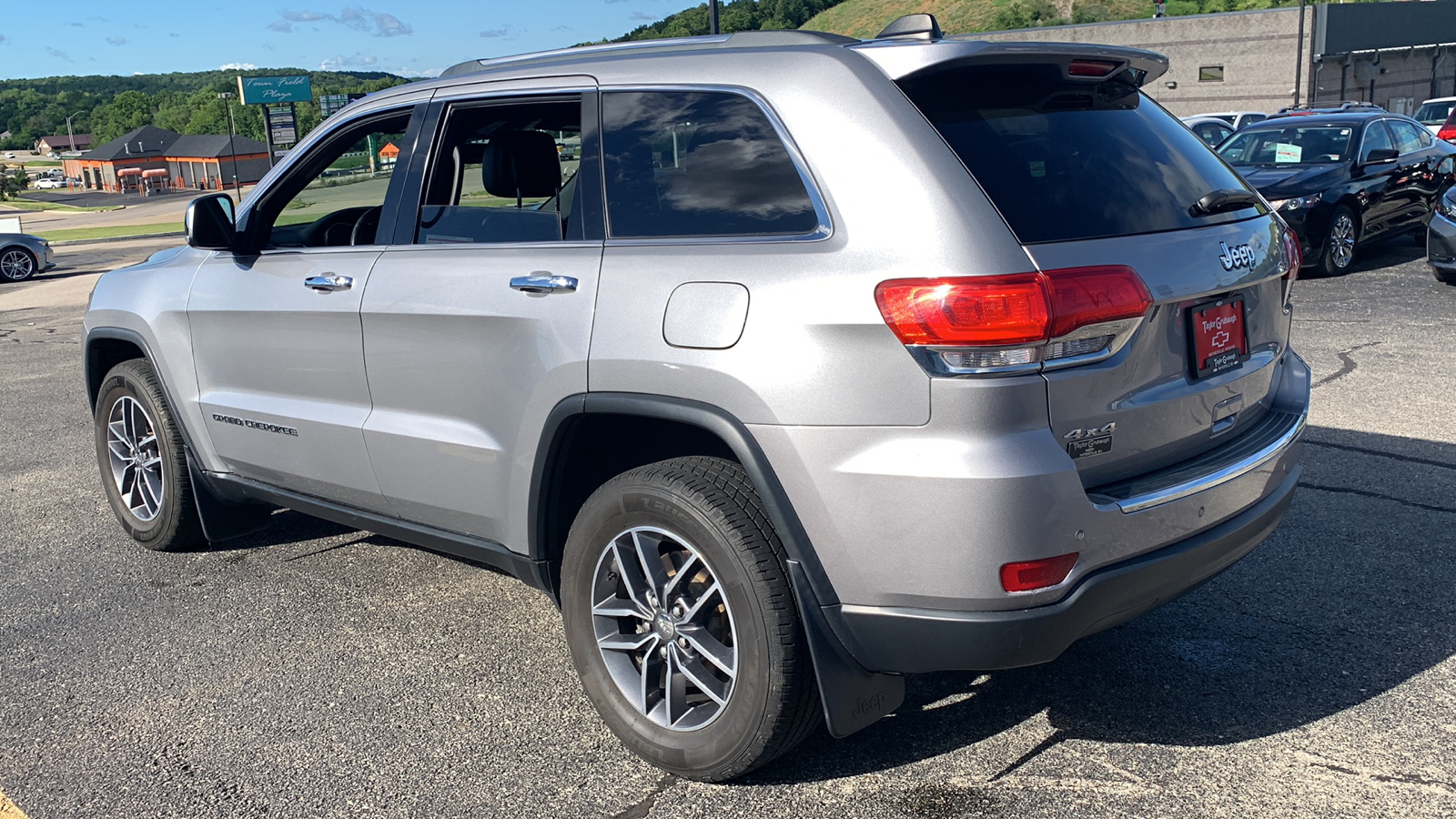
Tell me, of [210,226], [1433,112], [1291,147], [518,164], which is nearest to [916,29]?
[518,164]

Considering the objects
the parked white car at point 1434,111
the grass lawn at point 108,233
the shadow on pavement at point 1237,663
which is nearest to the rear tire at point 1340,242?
the shadow on pavement at point 1237,663

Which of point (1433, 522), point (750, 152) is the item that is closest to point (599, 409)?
point (750, 152)

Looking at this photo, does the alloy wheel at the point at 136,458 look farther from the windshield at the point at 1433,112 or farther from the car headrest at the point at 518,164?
the windshield at the point at 1433,112

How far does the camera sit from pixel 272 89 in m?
85.4

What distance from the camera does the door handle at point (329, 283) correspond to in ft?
12.9

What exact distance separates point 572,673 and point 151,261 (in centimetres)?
272

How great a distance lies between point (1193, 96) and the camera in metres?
57.7

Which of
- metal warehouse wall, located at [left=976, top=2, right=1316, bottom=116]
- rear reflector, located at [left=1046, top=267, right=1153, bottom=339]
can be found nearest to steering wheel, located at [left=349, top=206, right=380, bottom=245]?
rear reflector, located at [left=1046, top=267, right=1153, bottom=339]

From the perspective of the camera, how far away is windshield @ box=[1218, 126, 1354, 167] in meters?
12.4

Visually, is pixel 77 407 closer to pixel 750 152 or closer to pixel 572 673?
pixel 572 673

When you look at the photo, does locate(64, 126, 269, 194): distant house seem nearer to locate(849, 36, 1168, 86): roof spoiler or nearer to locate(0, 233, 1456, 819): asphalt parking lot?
locate(0, 233, 1456, 819): asphalt parking lot

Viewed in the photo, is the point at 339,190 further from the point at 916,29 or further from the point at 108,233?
the point at 108,233

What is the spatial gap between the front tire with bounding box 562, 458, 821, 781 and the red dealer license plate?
1156 millimetres

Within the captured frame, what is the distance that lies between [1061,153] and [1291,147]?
36.9 feet
